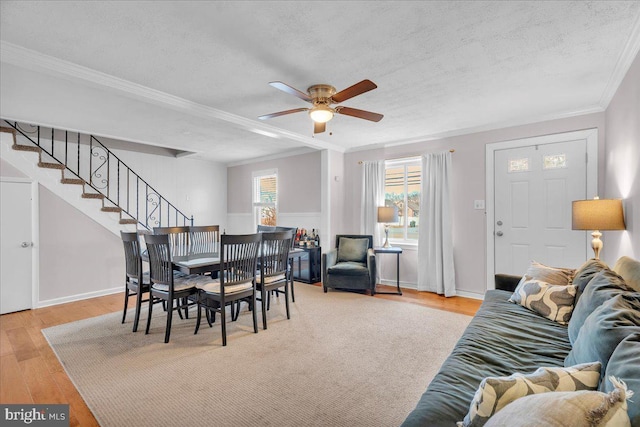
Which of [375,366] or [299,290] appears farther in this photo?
[299,290]

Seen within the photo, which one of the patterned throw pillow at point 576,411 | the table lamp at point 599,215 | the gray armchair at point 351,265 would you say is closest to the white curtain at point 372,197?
the gray armchair at point 351,265

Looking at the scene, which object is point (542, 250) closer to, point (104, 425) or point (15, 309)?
point (104, 425)

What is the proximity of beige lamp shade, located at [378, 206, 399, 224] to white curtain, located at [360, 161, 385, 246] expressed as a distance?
36 cm

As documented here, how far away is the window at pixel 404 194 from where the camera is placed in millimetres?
5219

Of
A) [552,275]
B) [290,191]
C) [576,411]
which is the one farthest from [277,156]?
[576,411]

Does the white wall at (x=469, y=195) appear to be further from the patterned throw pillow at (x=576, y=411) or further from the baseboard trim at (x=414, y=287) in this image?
the patterned throw pillow at (x=576, y=411)

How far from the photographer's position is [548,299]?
2.30 m

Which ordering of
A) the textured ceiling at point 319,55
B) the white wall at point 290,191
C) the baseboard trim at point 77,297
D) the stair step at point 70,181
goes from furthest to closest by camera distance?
1. the white wall at point 290,191
2. the stair step at point 70,181
3. the baseboard trim at point 77,297
4. the textured ceiling at point 319,55

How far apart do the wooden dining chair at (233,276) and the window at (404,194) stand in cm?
299

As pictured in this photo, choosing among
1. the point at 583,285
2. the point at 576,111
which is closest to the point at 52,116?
the point at 583,285

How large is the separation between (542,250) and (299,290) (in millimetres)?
3492

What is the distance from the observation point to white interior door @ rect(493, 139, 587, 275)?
12.5ft

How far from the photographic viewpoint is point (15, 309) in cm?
401

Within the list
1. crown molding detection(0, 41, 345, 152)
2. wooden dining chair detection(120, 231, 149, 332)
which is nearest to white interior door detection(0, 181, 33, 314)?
wooden dining chair detection(120, 231, 149, 332)
